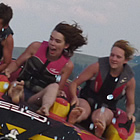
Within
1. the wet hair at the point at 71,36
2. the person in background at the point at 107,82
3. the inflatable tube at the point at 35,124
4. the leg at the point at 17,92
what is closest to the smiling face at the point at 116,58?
the person in background at the point at 107,82

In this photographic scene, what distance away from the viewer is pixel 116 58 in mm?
2254

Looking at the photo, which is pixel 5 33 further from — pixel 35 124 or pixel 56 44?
pixel 35 124

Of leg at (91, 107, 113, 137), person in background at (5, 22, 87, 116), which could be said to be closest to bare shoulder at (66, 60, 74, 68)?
person in background at (5, 22, 87, 116)

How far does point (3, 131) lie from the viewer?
182cm

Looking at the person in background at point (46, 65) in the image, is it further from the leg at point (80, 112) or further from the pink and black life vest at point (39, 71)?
the leg at point (80, 112)

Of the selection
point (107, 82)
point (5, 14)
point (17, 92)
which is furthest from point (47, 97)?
point (5, 14)

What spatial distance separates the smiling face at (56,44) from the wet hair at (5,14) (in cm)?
25

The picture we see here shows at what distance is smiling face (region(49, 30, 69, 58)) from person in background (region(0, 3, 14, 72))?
0.73ft

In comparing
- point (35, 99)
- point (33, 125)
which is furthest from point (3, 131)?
point (35, 99)

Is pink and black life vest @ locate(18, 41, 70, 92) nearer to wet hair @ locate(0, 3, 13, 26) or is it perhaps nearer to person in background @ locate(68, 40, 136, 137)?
person in background @ locate(68, 40, 136, 137)

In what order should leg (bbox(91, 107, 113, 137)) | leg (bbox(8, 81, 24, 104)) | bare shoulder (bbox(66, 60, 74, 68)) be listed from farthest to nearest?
bare shoulder (bbox(66, 60, 74, 68)), leg (bbox(91, 107, 113, 137)), leg (bbox(8, 81, 24, 104))

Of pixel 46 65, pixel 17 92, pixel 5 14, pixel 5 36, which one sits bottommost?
pixel 17 92

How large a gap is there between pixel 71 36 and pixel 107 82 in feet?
1.05

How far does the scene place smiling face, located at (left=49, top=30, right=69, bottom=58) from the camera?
2.20 meters
